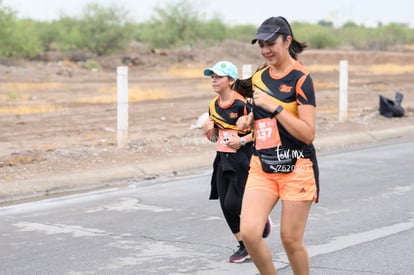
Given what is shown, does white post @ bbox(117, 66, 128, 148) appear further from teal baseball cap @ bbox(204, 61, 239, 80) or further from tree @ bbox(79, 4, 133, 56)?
tree @ bbox(79, 4, 133, 56)

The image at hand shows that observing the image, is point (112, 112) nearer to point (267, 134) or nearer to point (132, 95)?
point (132, 95)

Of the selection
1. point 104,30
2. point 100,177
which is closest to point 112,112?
point 100,177

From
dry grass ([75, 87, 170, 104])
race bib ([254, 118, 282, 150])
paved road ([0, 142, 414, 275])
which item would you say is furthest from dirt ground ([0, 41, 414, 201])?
race bib ([254, 118, 282, 150])

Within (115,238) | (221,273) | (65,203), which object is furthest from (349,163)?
(221,273)

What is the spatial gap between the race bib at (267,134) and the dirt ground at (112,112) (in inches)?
242

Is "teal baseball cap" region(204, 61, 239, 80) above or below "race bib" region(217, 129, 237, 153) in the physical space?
above

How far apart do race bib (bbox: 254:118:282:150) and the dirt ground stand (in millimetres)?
6142

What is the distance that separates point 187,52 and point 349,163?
42.7 metres

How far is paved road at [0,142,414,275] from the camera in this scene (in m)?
7.57

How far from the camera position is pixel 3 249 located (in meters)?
8.20

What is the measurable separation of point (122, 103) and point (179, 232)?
19.3 ft

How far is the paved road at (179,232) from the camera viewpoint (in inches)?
298

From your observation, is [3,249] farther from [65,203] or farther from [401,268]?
[401,268]

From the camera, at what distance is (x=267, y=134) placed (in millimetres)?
5836
